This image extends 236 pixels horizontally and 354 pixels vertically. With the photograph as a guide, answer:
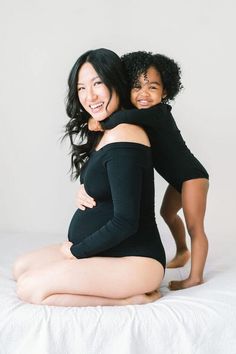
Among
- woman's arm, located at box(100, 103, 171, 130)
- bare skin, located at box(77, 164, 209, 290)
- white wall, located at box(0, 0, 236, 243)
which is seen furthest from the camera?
white wall, located at box(0, 0, 236, 243)

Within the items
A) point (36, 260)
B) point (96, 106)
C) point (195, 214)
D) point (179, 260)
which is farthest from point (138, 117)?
point (179, 260)

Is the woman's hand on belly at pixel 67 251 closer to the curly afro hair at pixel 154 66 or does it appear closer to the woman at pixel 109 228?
the woman at pixel 109 228

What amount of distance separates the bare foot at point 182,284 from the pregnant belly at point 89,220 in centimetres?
38

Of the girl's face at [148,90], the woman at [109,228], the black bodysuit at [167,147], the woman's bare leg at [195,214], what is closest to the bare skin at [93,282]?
the woman at [109,228]

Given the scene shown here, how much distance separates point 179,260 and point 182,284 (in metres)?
0.36

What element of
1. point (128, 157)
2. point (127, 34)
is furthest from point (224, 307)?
point (127, 34)

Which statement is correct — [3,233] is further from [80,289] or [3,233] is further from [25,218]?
[80,289]

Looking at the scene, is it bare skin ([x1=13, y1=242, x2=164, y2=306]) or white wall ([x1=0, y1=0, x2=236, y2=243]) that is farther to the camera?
white wall ([x1=0, y1=0, x2=236, y2=243])

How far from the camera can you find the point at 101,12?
3.04 meters

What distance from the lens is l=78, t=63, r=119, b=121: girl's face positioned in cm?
176

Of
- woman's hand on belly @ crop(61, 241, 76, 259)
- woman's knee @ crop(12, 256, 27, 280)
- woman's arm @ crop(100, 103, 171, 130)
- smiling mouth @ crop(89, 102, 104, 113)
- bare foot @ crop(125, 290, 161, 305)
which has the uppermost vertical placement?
smiling mouth @ crop(89, 102, 104, 113)

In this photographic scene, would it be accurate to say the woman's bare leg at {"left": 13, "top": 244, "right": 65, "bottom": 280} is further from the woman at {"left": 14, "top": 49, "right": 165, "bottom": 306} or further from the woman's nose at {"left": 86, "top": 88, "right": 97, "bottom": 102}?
the woman's nose at {"left": 86, "top": 88, "right": 97, "bottom": 102}

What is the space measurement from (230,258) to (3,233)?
4.02 ft

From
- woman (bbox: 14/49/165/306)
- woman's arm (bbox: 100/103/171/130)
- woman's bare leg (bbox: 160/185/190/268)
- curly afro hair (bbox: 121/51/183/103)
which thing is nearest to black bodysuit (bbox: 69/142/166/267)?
woman (bbox: 14/49/165/306)
